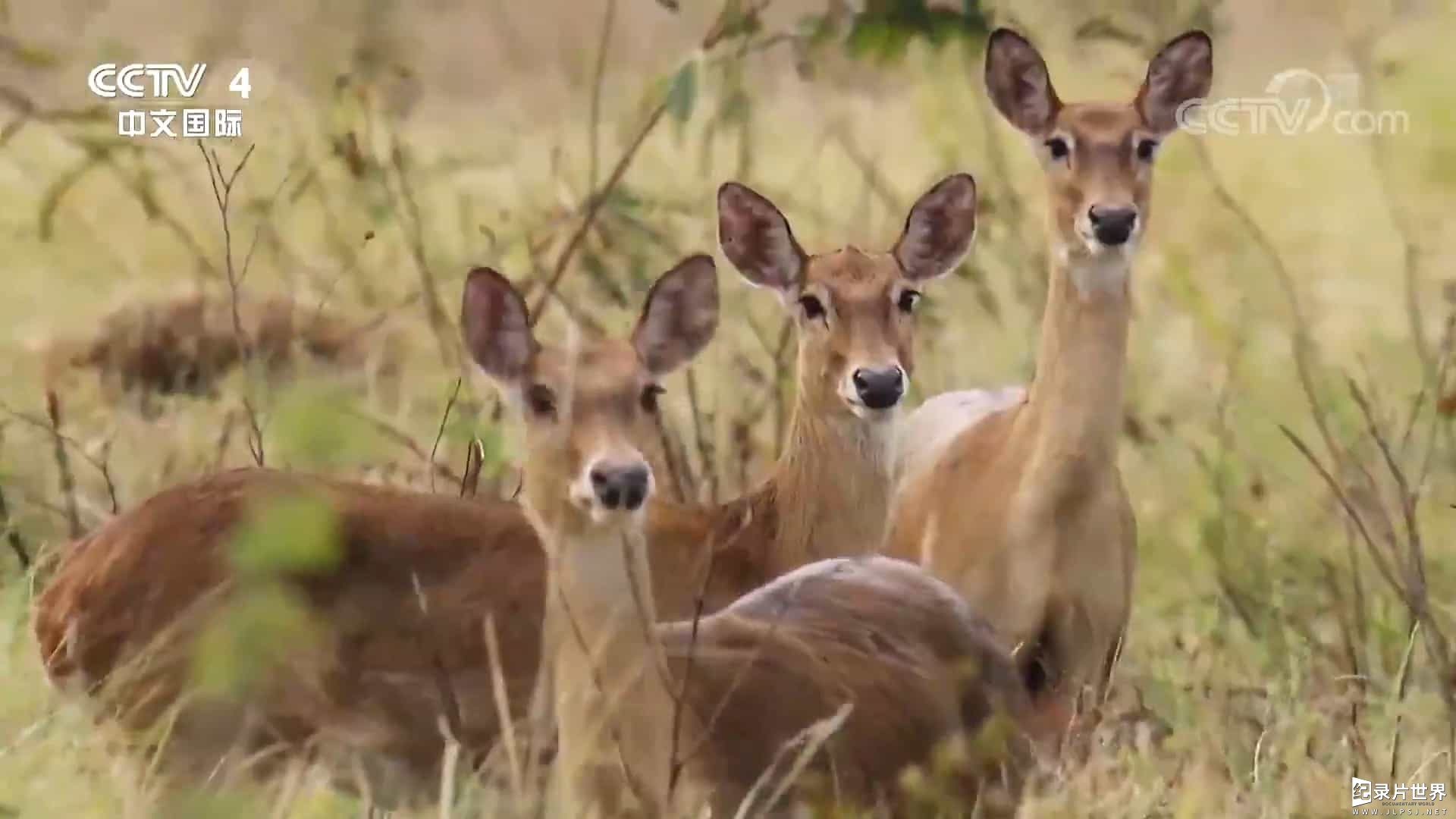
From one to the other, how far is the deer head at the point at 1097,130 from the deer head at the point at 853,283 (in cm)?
18

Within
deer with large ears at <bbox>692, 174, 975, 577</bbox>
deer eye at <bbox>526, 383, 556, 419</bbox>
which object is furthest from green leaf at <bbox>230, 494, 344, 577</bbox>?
deer with large ears at <bbox>692, 174, 975, 577</bbox>

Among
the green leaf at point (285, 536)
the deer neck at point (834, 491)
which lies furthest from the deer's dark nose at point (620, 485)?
the green leaf at point (285, 536)

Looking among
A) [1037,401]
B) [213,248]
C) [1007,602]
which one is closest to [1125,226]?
[1037,401]

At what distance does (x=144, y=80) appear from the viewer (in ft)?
15.0

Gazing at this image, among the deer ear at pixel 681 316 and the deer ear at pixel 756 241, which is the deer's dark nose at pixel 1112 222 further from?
the deer ear at pixel 681 316

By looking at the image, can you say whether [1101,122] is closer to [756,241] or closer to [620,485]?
[756,241]

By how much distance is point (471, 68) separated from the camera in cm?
548

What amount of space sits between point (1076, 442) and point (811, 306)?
1.65 feet

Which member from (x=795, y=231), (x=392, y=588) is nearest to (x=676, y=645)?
(x=392, y=588)

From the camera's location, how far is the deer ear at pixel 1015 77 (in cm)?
474

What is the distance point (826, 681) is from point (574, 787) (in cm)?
47

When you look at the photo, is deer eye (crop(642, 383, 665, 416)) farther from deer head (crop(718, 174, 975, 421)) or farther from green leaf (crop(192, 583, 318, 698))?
green leaf (crop(192, 583, 318, 698))

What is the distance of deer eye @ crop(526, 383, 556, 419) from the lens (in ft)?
11.8

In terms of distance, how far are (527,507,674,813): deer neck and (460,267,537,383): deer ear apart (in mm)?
355
